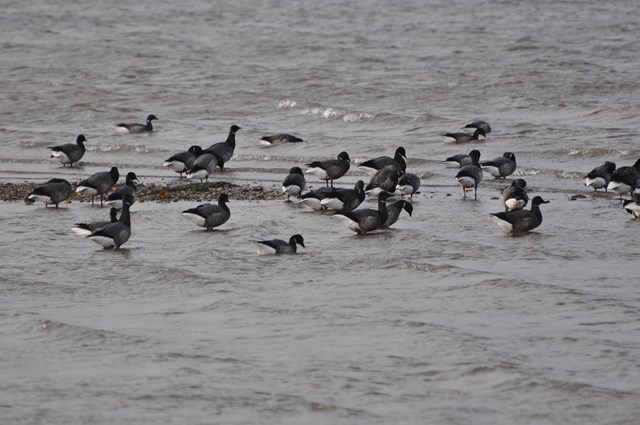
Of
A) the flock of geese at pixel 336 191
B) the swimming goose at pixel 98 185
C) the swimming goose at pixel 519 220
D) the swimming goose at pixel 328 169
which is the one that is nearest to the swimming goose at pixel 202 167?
the flock of geese at pixel 336 191

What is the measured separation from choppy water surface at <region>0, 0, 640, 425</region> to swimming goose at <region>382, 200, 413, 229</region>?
193mm

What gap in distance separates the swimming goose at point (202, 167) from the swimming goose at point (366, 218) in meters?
4.80

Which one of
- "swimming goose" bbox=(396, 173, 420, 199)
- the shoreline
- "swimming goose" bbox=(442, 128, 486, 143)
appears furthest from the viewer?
"swimming goose" bbox=(442, 128, 486, 143)

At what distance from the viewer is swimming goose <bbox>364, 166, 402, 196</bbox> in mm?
16875

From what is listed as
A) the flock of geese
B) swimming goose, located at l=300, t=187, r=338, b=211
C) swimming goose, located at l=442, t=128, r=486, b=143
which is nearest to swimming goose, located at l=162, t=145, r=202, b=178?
the flock of geese

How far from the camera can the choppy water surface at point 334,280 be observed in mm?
8281

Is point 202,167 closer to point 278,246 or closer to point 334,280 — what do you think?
point 278,246

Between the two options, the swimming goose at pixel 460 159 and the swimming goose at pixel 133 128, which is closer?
the swimming goose at pixel 460 159

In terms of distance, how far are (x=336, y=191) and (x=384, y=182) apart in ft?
4.23

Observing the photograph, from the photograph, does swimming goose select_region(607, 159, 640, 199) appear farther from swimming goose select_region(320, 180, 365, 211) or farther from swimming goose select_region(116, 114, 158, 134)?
swimming goose select_region(116, 114, 158, 134)

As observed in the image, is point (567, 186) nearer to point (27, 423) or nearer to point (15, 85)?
point (27, 423)

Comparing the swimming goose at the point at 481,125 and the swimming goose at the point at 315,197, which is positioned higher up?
the swimming goose at the point at 481,125

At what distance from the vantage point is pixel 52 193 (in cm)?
1656

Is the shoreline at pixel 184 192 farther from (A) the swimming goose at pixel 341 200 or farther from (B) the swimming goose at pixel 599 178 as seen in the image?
(B) the swimming goose at pixel 599 178
